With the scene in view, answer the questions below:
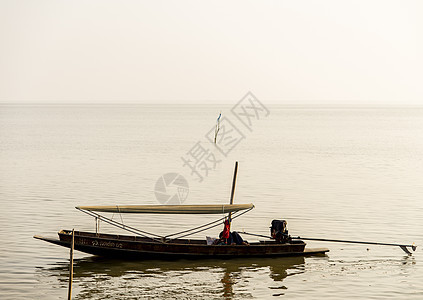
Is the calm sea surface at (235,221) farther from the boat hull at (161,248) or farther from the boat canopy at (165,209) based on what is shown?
the boat canopy at (165,209)

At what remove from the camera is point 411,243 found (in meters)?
31.8

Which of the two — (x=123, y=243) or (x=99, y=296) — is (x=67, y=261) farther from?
(x=99, y=296)

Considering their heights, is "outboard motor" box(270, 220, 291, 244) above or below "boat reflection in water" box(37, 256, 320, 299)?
above

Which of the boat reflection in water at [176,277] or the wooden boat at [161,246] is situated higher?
the wooden boat at [161,246]

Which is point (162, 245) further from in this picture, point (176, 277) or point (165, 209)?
point (176, 277)

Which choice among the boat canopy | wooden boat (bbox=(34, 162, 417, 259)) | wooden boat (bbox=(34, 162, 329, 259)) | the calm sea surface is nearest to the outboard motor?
wooden boat (bbox=(34, 162, 417, 259))

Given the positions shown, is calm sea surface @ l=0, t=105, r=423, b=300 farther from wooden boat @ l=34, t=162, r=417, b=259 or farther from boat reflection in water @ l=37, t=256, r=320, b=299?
wooden boat @ l=34, t=162, r=417, b=259

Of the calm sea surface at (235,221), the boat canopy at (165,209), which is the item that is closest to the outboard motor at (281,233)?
A: the calm sea surface at (235,221)

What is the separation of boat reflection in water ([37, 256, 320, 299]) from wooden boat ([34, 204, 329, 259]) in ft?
1.07

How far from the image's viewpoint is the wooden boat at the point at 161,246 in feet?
86.8

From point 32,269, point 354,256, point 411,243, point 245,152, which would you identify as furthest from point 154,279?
point 245,152

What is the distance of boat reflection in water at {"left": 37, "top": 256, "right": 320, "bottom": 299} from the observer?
2345 cm

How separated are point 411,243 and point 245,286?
11.6 m

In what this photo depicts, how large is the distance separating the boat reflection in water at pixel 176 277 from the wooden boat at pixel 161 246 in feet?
1.07
